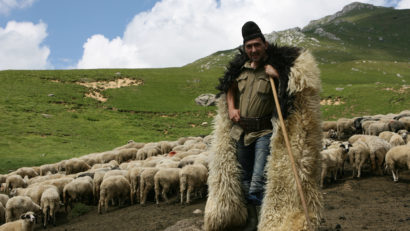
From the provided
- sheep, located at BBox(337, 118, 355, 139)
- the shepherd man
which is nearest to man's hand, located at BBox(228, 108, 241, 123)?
the shepherd man

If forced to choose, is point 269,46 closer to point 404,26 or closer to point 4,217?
point 4,217

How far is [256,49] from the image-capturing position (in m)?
3.93

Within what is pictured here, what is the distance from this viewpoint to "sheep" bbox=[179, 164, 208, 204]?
9945mm

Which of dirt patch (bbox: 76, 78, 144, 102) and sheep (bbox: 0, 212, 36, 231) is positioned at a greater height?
dirt patch (bbox: 76, 78, 144, 102)

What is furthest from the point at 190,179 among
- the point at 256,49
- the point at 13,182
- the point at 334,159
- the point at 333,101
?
the point at 333,101

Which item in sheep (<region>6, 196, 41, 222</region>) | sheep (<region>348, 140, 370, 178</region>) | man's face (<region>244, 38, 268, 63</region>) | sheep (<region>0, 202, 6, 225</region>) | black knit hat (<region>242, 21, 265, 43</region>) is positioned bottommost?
sheep (<region>0, 202, 6, 225</region>)

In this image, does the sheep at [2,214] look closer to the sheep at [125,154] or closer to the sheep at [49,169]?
the sheep at [49,169]

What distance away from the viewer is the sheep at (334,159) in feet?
33.4

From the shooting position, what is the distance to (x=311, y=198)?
3674 millimetres

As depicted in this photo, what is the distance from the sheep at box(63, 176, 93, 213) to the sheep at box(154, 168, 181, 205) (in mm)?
2482

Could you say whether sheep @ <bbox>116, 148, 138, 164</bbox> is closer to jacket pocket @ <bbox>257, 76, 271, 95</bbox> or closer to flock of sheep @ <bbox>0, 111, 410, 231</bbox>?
flock of sheep @ <bbox>0, 111, 410, 231</bbox>

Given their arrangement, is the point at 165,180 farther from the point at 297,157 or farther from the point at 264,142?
the point at 297,157

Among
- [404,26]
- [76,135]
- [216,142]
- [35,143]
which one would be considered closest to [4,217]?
[216,142]

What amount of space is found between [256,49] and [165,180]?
7328 mm
